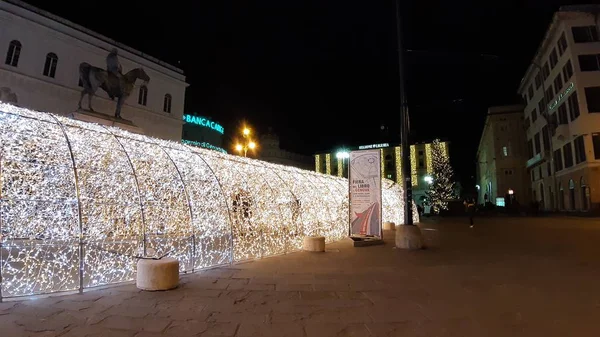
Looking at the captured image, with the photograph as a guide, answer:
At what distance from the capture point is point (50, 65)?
1060 inches

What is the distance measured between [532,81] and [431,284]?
184 ft

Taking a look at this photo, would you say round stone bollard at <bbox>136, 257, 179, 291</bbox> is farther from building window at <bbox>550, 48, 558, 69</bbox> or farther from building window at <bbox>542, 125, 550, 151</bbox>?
building window at <bbox>542, 125, 550, 151</bbox>

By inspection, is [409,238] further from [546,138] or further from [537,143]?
[537,143]

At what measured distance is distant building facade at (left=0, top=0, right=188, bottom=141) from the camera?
24500mm

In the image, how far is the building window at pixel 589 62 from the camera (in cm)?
3281

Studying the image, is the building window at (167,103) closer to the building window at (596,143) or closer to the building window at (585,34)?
the building window at (596,143)

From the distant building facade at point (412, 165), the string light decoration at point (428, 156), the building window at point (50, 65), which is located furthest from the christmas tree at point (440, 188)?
the building window at point (50, 65)

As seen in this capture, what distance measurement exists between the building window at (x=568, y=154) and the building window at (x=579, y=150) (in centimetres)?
151

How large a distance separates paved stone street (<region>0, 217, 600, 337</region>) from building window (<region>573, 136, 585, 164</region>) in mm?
32851

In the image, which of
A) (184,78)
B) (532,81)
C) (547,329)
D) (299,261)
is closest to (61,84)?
(184,78)

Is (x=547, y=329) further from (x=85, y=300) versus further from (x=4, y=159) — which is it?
(x=4, y=159)

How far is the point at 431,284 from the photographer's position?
21.7ft

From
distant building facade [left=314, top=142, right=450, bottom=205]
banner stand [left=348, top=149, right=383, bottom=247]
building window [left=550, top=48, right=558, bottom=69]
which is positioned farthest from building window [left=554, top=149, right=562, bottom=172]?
banner stand [left=348, top=149, right=383, bottom=247]

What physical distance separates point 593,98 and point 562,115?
205 inches
